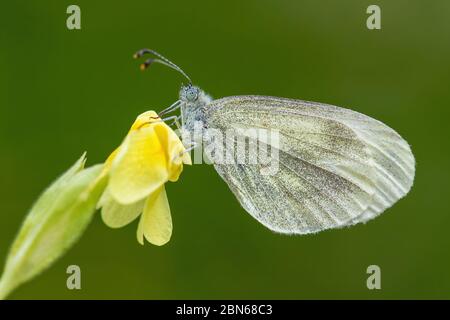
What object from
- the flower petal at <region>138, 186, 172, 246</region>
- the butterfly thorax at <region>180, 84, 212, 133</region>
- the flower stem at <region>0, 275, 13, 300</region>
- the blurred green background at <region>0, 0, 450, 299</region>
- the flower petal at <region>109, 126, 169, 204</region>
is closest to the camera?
the flower stem at <region>0, 275, 13, 300</region>

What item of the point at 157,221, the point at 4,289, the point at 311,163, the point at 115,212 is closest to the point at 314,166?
the point at 311,163

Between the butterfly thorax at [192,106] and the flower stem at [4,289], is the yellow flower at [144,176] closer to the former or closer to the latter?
the flower stem at [4,289]

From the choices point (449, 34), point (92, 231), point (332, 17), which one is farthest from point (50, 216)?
point (449, 34)

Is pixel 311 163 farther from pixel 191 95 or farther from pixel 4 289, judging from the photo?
pixel 4 289

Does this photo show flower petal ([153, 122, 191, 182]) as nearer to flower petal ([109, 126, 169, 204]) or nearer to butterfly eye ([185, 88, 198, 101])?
flower petal ([109, 126, 169, 204])

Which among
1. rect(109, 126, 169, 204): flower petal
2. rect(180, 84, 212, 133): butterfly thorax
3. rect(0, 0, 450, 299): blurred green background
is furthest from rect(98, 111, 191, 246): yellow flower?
rect(0, 0, 450, 299): blurred green background

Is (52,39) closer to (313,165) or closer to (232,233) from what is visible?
(232,233)
